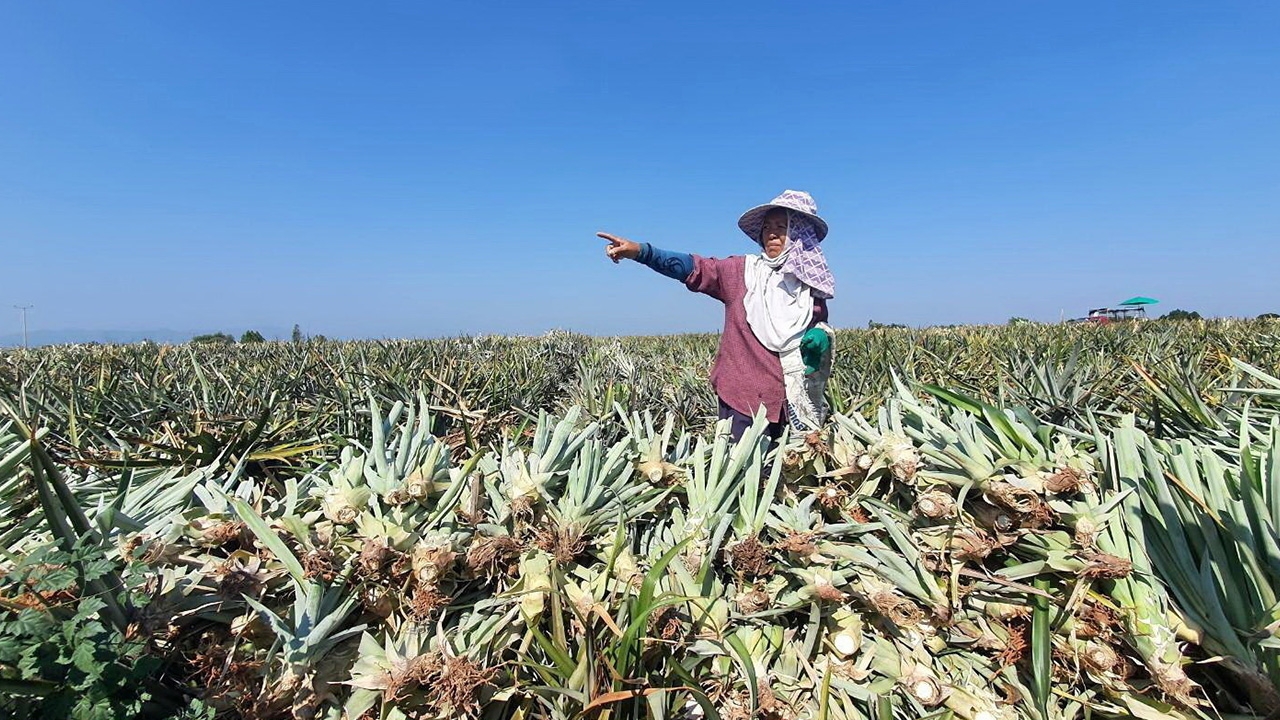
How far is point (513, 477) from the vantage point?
4.25 feet

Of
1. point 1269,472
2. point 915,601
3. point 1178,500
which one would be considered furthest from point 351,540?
point 1269,472

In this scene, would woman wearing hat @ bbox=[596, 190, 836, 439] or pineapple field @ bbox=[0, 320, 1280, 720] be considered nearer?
pineapple field @ bbox=[0, 320, 1280, 720]

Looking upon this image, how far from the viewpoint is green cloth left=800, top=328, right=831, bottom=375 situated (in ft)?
9.42

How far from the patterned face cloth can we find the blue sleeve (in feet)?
1.70

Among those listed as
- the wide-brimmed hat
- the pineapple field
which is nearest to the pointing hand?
the wide-brimmed hat

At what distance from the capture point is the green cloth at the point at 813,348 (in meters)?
2.87

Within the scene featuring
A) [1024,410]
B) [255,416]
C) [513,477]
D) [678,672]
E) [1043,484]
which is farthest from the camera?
[255,416]

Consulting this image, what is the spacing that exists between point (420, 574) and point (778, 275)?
237 centimetres

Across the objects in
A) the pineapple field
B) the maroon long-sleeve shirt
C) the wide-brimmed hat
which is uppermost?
the wide-brimmed hat

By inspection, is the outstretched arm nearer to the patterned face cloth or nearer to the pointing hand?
the pointing hand

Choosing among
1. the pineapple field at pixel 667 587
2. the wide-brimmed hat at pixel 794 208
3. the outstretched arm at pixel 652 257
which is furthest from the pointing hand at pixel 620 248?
the pineapple field at pixel 667 587

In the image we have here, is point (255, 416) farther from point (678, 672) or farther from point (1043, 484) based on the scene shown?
point (1043, 484)

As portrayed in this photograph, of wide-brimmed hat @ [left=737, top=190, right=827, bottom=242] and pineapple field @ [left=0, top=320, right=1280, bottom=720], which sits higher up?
wide-brimmed hat @ [left=737, top=190, right=827, bottom=242]

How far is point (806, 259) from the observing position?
290 cm
